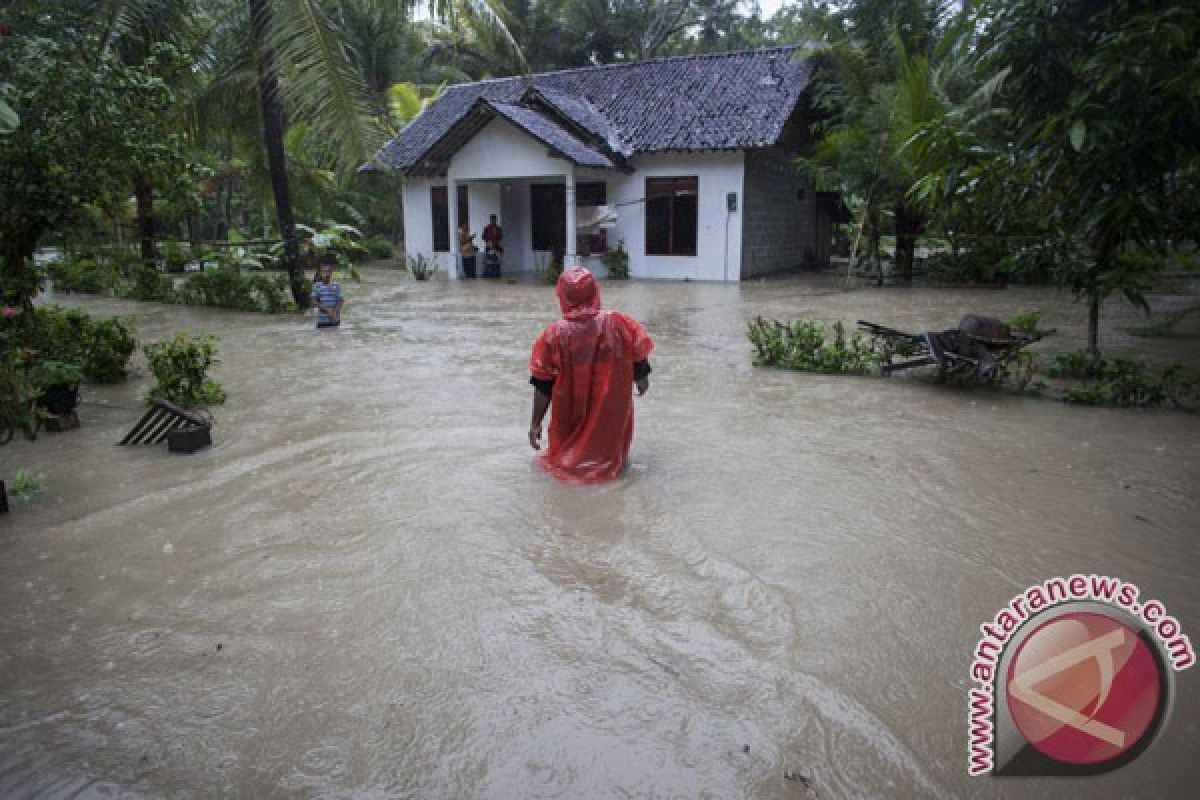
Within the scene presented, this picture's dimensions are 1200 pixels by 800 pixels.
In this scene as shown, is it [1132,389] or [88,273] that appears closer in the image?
[1132,389]

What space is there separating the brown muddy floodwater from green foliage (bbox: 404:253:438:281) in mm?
13894

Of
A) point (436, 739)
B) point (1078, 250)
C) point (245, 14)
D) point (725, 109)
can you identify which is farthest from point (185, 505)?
point (725, 109)

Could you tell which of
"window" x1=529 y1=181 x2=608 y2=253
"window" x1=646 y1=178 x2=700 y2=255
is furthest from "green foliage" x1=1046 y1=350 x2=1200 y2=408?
"window" x1=529 y1=181 x2=608 y2=253

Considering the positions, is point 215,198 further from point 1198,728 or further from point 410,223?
point 1198,728

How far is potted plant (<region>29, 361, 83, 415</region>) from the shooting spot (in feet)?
21.6

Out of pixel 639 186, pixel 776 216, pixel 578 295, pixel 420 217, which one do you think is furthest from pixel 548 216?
pixel 578 295

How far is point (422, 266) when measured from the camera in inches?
846

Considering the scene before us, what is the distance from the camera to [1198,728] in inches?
117

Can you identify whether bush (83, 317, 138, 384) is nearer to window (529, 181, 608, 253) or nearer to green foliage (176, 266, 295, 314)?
green foliage (176, 266, 295, 314)

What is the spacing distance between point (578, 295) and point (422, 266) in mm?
17065

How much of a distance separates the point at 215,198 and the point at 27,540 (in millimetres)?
27688

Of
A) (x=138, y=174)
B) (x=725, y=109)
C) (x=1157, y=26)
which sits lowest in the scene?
(x=138, y=174)

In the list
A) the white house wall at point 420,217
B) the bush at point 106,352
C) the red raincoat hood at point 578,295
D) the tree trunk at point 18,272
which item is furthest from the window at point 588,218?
the red raincoat hood at point 578,295

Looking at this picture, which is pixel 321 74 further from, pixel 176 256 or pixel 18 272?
pixel 176 256
